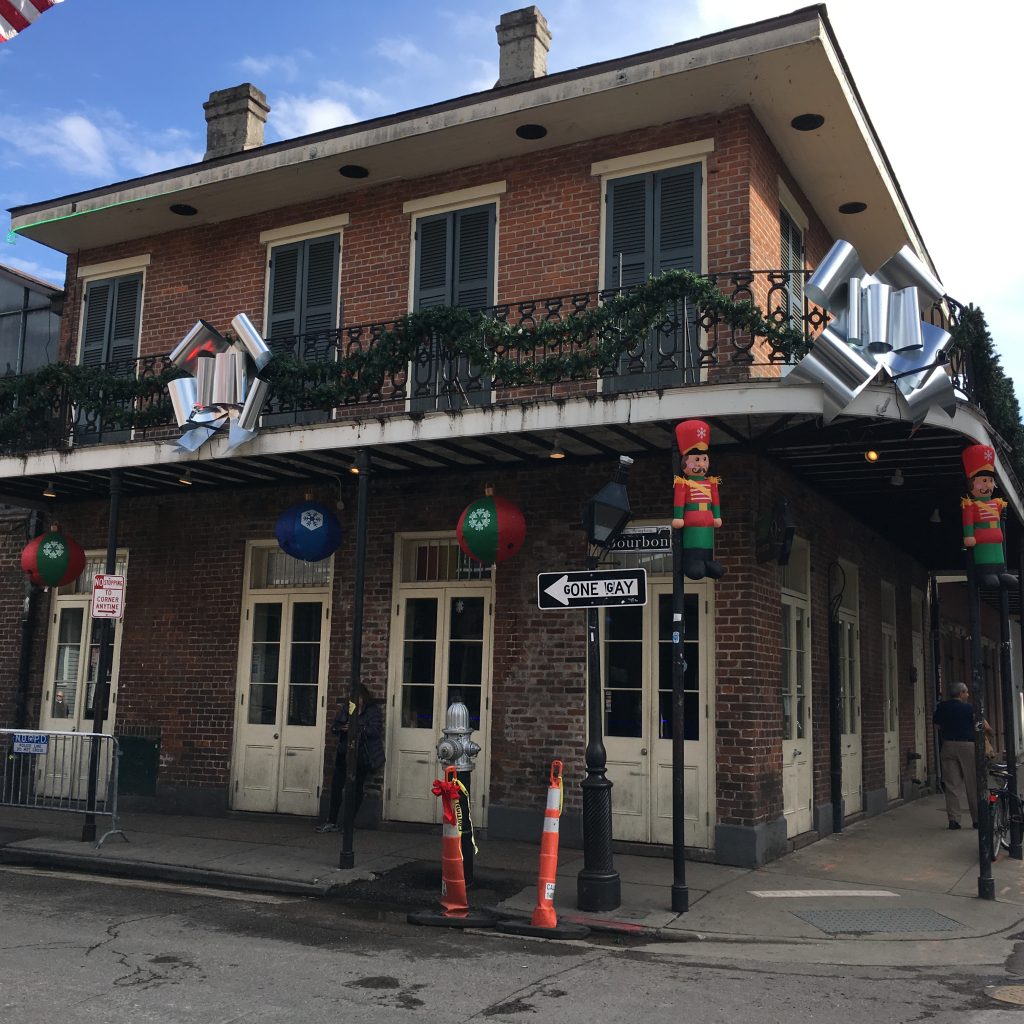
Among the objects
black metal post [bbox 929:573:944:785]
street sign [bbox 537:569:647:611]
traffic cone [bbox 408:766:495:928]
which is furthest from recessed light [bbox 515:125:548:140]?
black metal post [bbox 929:573:944:785]

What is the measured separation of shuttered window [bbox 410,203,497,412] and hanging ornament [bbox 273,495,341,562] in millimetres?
1550

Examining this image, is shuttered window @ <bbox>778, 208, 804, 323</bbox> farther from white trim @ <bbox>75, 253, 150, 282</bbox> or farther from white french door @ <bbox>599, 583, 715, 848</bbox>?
white trim @ <bbox>75, 253, 150, 282</bbox>

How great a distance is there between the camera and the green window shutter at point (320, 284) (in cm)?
1279

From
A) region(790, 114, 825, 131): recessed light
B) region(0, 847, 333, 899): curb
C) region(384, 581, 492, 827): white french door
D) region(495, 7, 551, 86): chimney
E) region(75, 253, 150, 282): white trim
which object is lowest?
region(0, 847, 333, 899): curb

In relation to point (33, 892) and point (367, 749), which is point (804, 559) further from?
point (33, 892)

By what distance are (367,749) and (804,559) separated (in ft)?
16.9

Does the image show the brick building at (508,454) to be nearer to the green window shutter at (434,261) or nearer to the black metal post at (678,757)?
the green window shutter at (434,261)

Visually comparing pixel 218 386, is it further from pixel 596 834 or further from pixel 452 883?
pixel 596 834

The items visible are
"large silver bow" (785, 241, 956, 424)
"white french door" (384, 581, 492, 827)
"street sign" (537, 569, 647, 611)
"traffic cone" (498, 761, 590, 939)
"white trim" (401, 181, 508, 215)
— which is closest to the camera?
"traffic cone" (498, 761, 590, 939)

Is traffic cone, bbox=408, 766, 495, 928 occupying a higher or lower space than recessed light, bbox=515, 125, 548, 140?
lower

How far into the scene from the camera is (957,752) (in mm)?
12812

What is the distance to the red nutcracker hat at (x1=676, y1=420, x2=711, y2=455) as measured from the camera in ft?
27.3

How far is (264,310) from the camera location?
43.4ft

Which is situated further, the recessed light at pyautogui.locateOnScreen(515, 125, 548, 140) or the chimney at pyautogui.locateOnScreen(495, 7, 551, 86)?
the chimney at pyautogui.locateOnScreen(495, 7, 551, 86)
